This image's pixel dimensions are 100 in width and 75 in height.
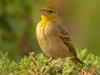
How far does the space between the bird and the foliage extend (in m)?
1.01

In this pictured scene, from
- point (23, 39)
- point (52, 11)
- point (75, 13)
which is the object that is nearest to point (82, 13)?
point (75, 13)

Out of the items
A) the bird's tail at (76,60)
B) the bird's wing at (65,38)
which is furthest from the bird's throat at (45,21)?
the bird's tail at (76,60)

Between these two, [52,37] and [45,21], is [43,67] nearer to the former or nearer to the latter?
[52,37]

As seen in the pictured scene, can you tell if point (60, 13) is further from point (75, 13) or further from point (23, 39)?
point (23, 39)

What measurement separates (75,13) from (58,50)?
6846mm

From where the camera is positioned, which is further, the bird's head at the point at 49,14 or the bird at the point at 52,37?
the bird's head at the point at 49,14

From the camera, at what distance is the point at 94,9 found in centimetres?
1802

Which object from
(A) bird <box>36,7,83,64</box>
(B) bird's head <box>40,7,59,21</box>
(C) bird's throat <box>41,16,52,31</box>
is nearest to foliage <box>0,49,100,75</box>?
(A) bird <box>36,7,83,64</box>

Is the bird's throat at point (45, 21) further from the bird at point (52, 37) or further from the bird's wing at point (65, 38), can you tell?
the bird's wing at point (65, 38)

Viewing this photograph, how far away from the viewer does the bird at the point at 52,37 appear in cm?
1127

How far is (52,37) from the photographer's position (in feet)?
37.2

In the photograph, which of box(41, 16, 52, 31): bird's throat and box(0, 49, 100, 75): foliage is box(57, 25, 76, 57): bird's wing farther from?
box(0, 49, 100, 75): foliage

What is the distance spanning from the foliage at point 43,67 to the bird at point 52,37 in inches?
39.7

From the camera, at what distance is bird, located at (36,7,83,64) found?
1127 centimetres
